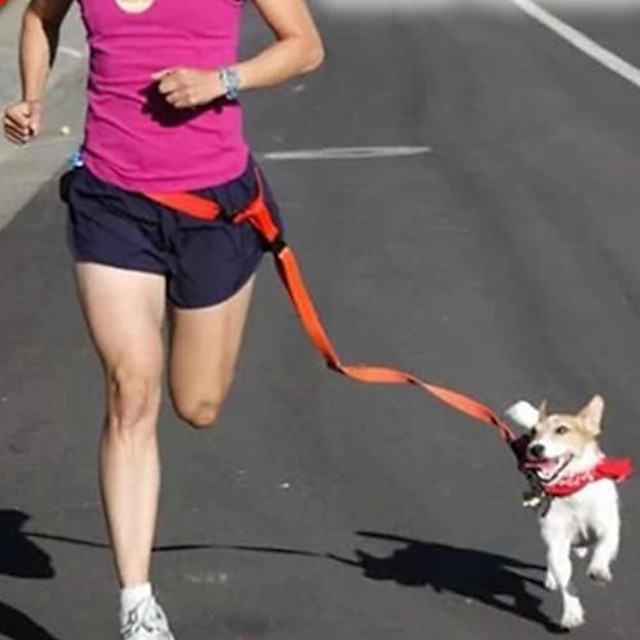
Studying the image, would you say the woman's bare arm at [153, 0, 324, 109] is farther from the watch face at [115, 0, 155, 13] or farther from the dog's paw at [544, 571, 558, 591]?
the dog's paw at [544, 571, 558, 591]

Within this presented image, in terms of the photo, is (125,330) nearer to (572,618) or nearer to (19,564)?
(572,618)

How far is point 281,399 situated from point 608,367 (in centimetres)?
128

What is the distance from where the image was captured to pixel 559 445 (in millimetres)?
6711

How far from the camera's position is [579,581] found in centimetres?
737

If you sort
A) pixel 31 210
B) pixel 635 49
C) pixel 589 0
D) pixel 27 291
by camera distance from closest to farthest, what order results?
pixel 27 291
pixel 31 210
pixel 635 49
pixel 589 0

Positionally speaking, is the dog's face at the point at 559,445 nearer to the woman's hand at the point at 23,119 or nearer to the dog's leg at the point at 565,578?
the dog's leg at the point at 565,578

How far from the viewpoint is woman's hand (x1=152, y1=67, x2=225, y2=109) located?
634 cm

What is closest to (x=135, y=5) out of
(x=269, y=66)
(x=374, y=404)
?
(x=269, y=66)

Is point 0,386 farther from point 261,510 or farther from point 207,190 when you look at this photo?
point 207,190

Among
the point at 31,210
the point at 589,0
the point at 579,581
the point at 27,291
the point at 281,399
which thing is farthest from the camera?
the point at 589,0

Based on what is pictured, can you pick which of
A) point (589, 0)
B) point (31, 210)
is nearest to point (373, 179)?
point (31, 210)

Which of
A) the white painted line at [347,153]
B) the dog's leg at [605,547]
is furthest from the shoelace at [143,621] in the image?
the white painted line at [347,153]

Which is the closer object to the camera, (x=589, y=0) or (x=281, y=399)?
(x=281, y=399)

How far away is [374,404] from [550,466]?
3.17 m
